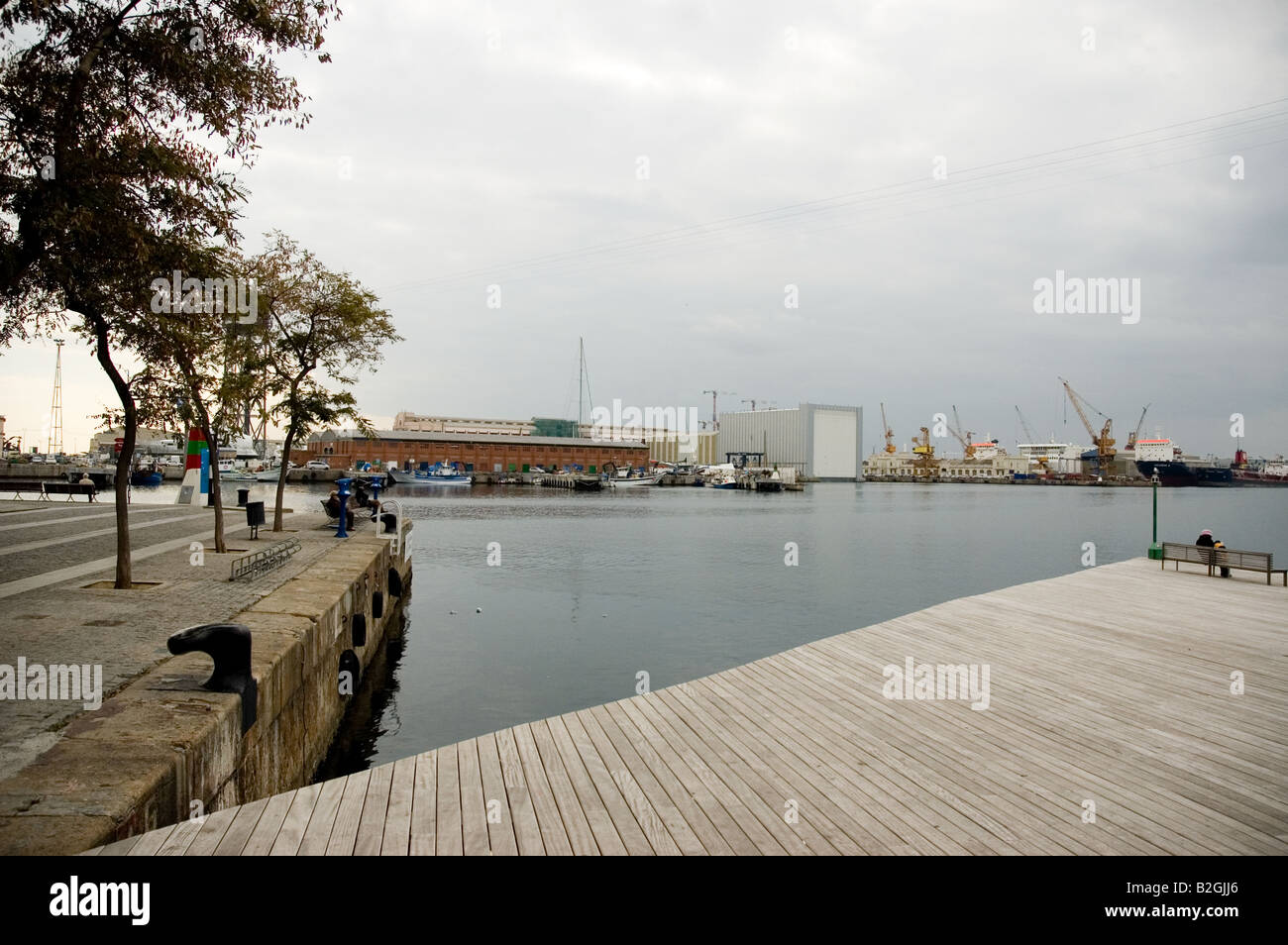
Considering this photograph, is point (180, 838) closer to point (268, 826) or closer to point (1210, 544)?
point (268, 826)

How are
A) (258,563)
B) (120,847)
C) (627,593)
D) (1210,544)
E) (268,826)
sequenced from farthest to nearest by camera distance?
(627,593), (1210,544), (258,563), (268,826), (120,847)

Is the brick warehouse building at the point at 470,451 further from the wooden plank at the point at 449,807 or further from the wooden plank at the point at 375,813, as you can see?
the wooden plank at the point at 375,813

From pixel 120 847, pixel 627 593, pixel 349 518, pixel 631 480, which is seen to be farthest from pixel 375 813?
pixel 631 480

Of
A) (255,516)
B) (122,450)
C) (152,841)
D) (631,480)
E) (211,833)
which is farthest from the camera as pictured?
(631,480)

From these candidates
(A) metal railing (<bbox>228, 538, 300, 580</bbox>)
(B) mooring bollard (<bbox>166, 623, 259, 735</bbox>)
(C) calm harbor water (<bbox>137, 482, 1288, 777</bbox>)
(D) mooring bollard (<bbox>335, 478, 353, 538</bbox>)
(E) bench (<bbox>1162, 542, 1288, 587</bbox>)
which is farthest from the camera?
(D) mooring bollard (<bbox>335, 478, 353, 538</bbox>)

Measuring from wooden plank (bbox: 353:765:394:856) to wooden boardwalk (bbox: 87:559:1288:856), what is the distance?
0.02 m

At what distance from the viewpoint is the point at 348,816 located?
17.1ft

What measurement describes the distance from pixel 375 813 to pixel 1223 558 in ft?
63.1

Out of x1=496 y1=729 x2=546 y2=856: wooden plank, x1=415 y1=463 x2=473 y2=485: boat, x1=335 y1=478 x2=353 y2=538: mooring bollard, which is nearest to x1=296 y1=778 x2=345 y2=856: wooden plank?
x1=496 y1=729 x2=546 y2=856: wooden plank

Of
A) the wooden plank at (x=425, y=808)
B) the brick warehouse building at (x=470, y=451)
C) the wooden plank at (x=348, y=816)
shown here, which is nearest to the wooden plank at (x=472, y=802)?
the wooden plank at (x=425, y=808)

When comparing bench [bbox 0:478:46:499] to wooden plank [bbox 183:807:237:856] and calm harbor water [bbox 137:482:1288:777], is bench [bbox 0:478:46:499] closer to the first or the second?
Answer: calm harbor water [bbox 137:482:1288:777]

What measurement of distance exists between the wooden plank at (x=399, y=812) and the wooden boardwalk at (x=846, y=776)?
2 centimetres

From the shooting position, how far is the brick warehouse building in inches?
5256
